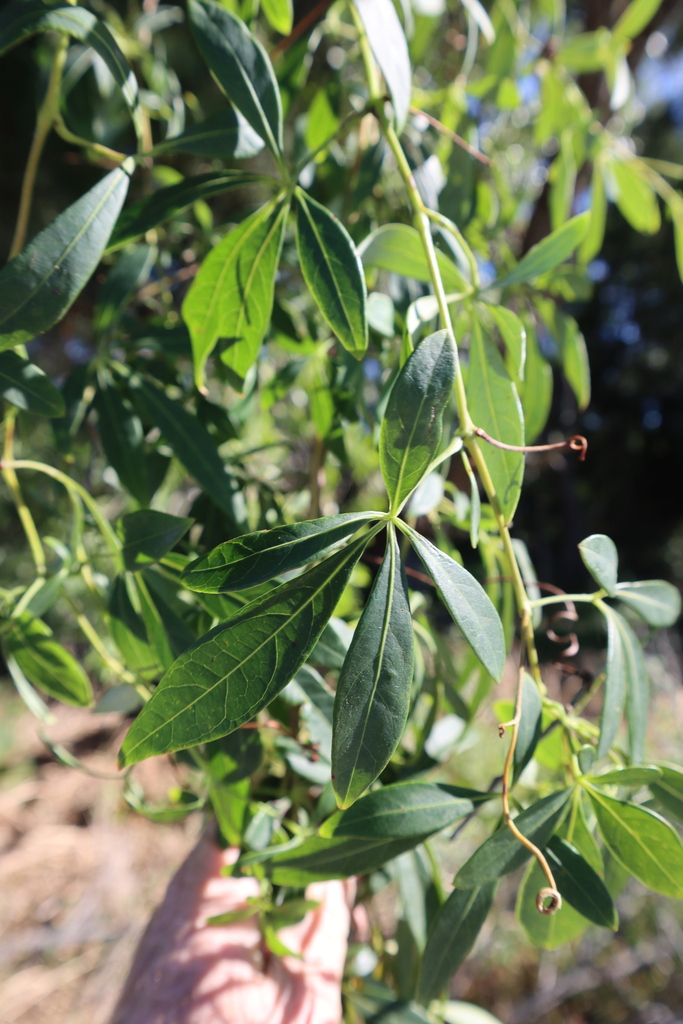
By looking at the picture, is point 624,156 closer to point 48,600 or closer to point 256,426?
point 48,600

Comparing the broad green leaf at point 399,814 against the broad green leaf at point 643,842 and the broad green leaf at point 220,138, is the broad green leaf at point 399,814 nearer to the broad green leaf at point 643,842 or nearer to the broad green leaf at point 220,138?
the broad green leaf at point 643,842

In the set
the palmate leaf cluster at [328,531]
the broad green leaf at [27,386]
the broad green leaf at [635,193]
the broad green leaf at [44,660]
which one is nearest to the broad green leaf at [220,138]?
the palmate leaf cluster at [328,531]

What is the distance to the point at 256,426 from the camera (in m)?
0.97

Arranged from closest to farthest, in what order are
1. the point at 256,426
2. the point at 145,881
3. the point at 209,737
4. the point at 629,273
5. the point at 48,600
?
the point at 209,737 → the point at 48,600 → the point at 256,426 → the point at 145,881 → the point at 629,273

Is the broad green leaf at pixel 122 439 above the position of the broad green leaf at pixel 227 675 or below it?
above

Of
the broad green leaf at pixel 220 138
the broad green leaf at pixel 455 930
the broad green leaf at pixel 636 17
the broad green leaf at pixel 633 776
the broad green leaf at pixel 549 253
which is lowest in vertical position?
the broad green leaf at pixel 455 930

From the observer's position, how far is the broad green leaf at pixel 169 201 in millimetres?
252

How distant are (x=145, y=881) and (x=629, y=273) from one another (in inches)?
154

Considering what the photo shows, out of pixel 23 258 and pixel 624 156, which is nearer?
pixel 23 258

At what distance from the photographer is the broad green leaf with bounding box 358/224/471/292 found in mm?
261

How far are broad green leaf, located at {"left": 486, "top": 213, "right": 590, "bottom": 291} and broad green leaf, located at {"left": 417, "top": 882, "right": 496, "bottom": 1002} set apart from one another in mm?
245

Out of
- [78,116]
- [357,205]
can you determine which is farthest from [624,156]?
[78,116]

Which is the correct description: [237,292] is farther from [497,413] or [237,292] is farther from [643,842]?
[643,842]

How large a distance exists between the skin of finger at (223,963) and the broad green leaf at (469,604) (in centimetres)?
27
